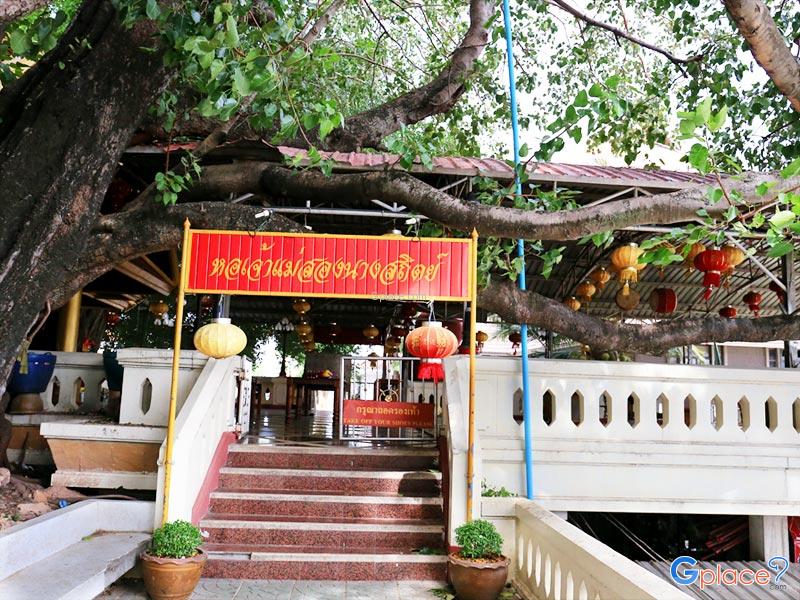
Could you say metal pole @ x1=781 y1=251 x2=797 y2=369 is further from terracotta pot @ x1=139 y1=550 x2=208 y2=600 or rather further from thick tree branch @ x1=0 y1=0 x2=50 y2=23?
thick tree branch @ x1=0 y1=0 x2=50 y2=23

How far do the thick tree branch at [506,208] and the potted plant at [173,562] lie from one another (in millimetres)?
3338

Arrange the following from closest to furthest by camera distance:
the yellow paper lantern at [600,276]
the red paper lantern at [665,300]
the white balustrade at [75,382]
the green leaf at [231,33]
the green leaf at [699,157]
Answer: the green leaf at [699,157]
the green leaf at [231,33]
the white balustrade at [75,382]
the yellow paper lantern at [600,276]
the red paper lantern at [665,300]

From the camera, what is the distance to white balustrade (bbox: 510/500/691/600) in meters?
3.38

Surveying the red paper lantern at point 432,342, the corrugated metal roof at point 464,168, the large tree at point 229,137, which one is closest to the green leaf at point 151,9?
the large tree at point 229,137

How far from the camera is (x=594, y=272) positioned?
10.2 m

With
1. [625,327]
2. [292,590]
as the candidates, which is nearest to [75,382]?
[292,590]

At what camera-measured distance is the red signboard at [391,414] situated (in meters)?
7.65

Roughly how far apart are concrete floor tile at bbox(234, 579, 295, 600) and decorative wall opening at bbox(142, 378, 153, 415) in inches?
90.3

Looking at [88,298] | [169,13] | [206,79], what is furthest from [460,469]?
[88,298]

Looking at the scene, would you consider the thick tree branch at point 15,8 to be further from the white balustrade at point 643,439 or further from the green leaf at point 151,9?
the white balustrade at point 643,439

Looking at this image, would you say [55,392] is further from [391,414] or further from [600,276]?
[600,276]

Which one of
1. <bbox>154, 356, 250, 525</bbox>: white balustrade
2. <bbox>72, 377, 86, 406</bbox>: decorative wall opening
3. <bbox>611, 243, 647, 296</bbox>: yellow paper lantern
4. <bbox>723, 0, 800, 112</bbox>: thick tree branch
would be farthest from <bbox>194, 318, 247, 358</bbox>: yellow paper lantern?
<bbox>611, 243, 647, 296</bbox>: yellow paper lantern

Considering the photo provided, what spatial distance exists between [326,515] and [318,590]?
1134mm

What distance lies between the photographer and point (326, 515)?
6.51 meters
